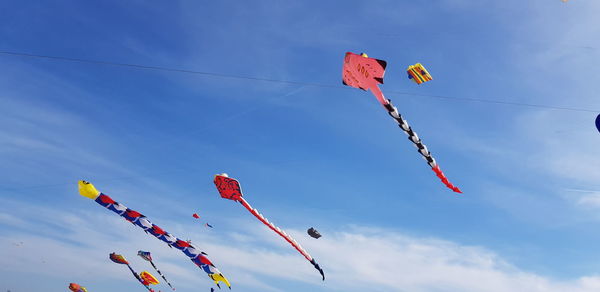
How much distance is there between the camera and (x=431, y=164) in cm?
2147

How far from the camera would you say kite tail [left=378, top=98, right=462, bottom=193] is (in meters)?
18.9

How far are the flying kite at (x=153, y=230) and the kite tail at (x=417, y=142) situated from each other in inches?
1138

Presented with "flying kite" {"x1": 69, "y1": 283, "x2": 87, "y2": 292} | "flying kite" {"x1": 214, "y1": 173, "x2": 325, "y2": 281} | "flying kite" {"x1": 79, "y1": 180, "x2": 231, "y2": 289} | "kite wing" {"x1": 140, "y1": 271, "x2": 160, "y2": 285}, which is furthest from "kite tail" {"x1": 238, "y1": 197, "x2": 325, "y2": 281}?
"flying kite" {"x1": 69, "y1": 283, "x2": 87, "y2": 292}

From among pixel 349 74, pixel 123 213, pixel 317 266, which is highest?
pixel 123 213

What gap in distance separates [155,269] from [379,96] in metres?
54.8

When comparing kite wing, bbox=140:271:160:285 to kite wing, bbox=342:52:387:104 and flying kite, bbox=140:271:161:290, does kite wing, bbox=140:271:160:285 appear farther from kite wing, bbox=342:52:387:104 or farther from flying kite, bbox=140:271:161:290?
kite wing, bbox=342:52:387:104

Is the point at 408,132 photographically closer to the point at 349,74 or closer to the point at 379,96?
the point at 379,96

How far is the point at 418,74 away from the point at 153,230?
3119 centimetres

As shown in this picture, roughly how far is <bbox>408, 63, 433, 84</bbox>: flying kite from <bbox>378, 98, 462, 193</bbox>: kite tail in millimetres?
3583

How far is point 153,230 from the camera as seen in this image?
40844mm

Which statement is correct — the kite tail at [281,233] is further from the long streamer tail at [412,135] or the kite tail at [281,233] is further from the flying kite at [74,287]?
the flying kite at [74,287]

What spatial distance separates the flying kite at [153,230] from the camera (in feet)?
118

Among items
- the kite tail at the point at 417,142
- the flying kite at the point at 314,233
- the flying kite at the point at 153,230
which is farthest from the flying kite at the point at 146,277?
the kite tail at the point at 417,142

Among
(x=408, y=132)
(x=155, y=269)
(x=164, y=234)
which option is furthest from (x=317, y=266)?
(x=155, y=269)
